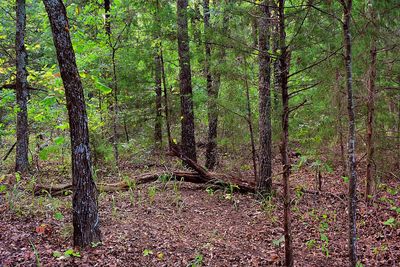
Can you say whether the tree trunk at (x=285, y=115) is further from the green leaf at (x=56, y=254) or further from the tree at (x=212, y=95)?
the green leaf at (x=56, y=254)

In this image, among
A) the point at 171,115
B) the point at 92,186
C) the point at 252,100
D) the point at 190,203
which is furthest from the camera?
the point at 171,115

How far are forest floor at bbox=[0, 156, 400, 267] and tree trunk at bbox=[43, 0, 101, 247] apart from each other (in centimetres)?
34

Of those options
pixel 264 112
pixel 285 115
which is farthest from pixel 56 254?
pixel 264 112

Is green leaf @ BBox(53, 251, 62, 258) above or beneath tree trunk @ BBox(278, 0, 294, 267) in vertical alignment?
beneath

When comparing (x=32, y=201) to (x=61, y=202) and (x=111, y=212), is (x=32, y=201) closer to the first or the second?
(x=61, y=202)

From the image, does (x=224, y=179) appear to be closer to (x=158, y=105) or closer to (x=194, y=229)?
(x=194, y=229)

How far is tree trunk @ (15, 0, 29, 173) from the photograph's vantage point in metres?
9.73

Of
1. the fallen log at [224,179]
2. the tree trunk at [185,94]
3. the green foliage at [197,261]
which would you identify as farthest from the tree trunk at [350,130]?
the tree trunk at [185,94]

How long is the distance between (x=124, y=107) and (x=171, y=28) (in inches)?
158

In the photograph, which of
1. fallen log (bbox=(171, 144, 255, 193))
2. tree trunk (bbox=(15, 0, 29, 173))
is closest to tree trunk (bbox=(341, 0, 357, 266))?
fallen log (bbox=(171, 144, 255, 193))

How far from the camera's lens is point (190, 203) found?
8359 mm

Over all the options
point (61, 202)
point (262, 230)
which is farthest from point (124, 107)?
point (262, 230)

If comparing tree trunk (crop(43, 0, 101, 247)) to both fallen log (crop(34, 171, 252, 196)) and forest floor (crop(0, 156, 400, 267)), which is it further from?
fallen log (crop(34, 171, 252, 196))

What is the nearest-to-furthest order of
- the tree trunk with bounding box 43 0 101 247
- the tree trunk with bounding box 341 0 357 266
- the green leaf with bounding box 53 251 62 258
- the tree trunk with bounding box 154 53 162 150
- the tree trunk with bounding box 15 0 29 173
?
1. the tree trunk with bounding box 341 0 357 266
2. the tree trunk with bounding box 43 0 101 247
3. the green leaf with bounding box 53 251 62 258
4. the tree trunk with bounding box 15 0 29 173
5. the tree trunk with bounding box 154 53 162 150
